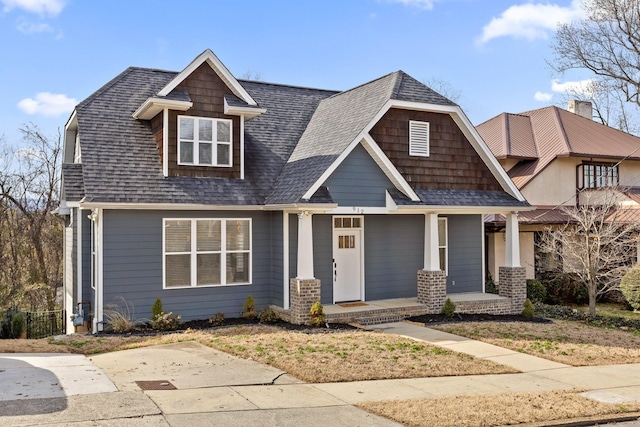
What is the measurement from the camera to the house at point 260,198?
14.8 m

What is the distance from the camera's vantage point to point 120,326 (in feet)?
46.5

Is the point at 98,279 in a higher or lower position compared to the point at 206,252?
lower

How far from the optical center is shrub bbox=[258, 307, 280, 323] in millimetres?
15414

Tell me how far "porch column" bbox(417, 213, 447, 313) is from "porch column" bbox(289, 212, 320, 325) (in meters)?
3.41

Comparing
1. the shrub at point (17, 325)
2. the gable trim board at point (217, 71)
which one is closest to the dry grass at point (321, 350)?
the shrub at point (17, 325)

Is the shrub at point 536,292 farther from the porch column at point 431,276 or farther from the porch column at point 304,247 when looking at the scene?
the porch column at point 304,247

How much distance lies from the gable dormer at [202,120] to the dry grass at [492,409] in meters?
9.22

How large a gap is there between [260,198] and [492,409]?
9.24 m

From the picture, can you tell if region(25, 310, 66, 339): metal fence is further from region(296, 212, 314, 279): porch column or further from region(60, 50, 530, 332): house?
region(296, 212, 314, 279): porch column

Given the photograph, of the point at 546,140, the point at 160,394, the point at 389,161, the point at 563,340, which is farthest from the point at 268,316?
the point at 546,140

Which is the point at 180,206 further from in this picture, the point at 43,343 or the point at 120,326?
the point at 43,343

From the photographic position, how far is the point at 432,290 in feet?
54.3

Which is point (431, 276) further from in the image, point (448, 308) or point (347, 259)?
point (347, 259)

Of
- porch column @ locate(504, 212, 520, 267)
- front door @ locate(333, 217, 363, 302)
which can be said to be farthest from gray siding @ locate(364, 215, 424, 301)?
porch column @ locate(504, 212, 520, 267)
